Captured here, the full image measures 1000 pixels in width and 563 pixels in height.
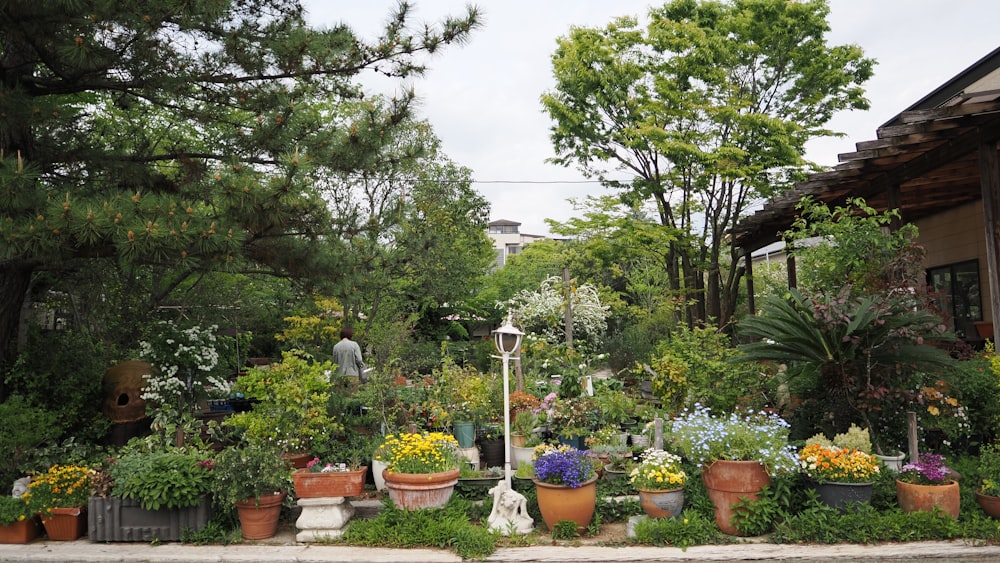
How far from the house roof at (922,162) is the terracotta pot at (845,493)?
3512 mm

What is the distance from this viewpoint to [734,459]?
16.8 ft

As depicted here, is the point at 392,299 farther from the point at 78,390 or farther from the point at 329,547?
the point at 329,547

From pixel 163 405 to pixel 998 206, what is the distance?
8.73m

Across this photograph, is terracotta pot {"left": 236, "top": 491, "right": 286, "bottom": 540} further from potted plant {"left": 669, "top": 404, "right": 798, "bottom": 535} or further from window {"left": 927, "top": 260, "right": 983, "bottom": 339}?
window {"left": 927, "top": 260, "right": 983, "bottom": 339}

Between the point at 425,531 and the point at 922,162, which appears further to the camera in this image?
the point at 922,162

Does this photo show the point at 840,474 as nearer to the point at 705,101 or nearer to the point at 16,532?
the point at 16,532

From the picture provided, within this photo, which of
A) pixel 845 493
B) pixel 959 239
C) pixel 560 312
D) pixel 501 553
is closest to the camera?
pixel 501 553

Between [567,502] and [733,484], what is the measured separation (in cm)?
131

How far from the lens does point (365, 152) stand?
250 inches

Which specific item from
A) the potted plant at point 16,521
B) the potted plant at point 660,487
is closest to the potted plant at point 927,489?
the potted plant at point 660,487

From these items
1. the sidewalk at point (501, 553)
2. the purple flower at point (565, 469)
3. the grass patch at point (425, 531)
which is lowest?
the sidewalk at point (501, 553)

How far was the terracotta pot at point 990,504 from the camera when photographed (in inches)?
190

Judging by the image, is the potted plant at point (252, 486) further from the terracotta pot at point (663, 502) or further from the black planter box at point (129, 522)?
the terracotta pot at point (663, 502)

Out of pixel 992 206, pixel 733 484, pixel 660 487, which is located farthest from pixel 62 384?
pixel 992 206
